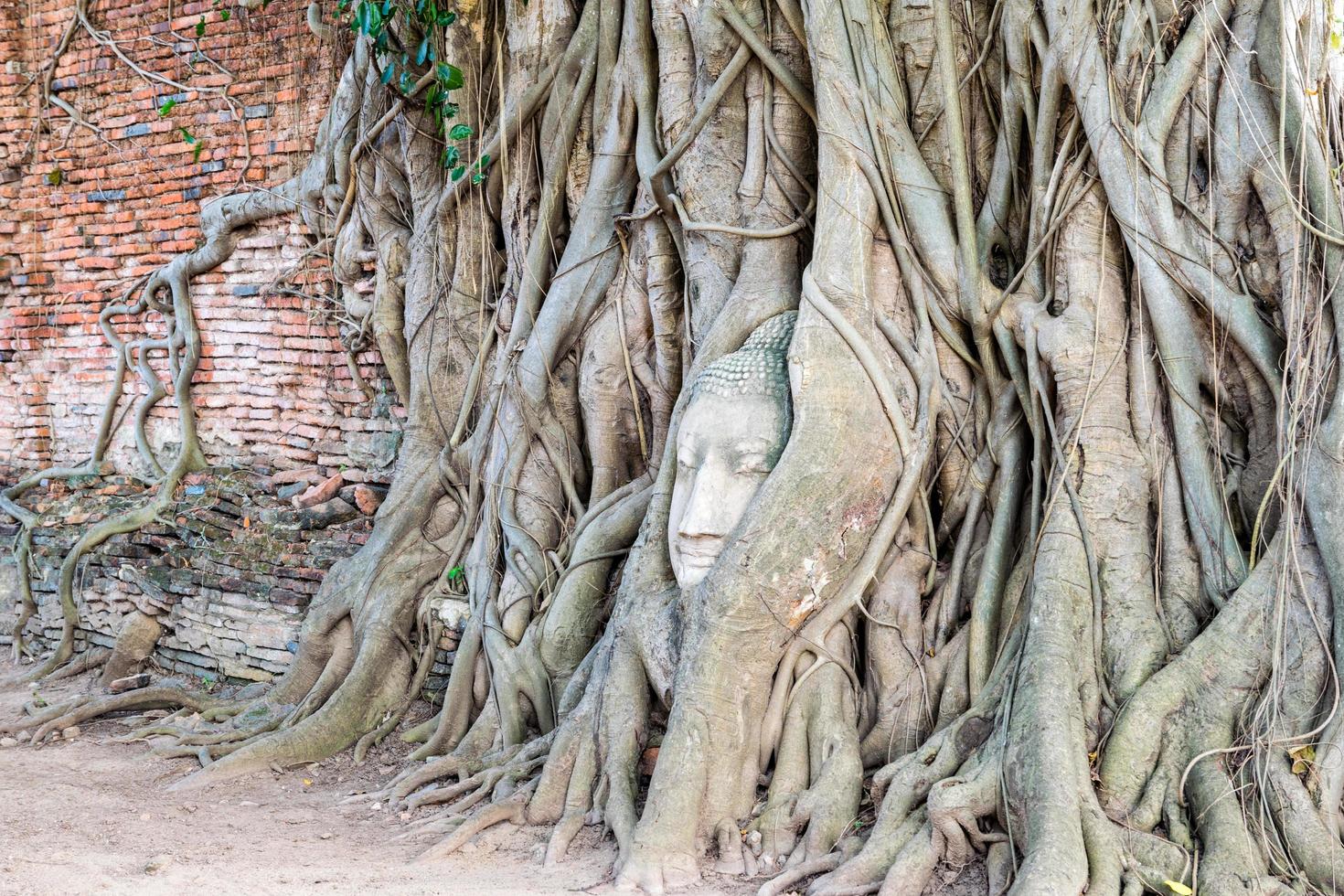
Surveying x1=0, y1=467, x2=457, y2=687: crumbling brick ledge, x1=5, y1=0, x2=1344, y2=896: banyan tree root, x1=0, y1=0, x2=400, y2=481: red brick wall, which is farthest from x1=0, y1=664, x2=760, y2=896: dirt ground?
x1=0, y1=0, x2=400, y2=481: red brick wall

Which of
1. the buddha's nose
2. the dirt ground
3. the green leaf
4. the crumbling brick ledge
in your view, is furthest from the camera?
the crumbling brick ledge

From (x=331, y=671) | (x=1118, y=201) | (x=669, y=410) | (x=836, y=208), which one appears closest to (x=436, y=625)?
(x=331, y=671)

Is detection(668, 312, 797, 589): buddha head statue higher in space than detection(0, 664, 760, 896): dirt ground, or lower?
higher

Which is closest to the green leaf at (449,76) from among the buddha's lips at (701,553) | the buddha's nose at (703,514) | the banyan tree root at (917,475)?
the banyan tree root at (917,475)

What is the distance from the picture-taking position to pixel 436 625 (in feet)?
16.1

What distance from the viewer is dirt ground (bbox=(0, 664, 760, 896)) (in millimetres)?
3359

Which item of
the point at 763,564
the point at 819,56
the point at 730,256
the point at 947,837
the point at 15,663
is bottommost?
the point at 15,663

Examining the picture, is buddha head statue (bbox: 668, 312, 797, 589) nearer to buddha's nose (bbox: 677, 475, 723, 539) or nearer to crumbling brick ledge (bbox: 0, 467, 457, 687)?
buddha's nose (bbox: 677, 475, 723, 539)

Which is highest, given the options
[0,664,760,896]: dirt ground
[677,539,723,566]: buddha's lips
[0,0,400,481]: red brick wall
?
[0,0,400,481]: red brick wall

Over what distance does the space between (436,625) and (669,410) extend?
4.24ft

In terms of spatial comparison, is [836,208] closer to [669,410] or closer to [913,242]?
[913,242]

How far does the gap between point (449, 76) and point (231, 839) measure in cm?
309

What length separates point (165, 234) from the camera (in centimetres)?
675

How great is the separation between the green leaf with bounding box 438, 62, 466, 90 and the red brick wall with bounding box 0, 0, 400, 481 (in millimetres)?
1292
